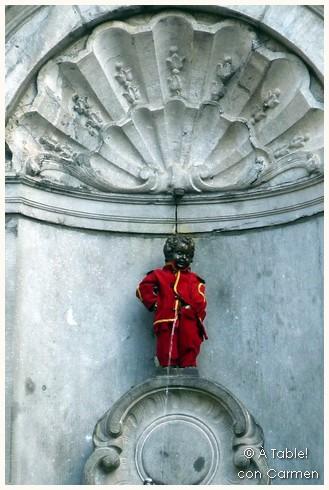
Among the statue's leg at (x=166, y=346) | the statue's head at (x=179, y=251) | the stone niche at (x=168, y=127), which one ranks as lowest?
the statue's leg at (x=166, y=346)

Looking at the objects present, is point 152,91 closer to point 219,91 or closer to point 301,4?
point 219,91

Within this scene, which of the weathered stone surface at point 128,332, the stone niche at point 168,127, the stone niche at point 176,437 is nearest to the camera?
the stone niche at point 176,437

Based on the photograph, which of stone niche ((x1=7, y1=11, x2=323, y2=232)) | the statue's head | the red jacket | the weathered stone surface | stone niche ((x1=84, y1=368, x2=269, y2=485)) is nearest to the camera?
stone niche ((x1=84, y1=368, x2=269, y2=485))

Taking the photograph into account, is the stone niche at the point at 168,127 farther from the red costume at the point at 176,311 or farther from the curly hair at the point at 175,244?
the red costume at the point at 176,311

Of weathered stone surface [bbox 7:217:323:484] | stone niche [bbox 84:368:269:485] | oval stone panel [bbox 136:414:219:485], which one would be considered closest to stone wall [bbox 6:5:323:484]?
weathered stone surface [bbox 7:217:323:484]

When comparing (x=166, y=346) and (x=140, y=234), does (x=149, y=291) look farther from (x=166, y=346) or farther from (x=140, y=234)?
(x=140, y=234)

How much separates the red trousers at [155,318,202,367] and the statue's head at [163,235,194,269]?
1.46ft

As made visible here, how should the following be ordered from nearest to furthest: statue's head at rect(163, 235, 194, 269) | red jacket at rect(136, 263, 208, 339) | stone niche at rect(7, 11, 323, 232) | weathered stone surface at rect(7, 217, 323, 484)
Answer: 1. weathered stone surface at rect(7, 217, 323, 484)
2. red jacket at rect(136, 263, 208, 339)
3. statue's head at rect(163, 235, 194, 269)
4. stone niche at rect(7, 11, 323, 232)

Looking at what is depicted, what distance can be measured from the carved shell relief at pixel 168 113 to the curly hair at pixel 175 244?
51 cm

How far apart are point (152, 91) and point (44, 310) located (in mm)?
1796

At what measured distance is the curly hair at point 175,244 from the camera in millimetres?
10984

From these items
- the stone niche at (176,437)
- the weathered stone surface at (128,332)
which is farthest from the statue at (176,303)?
the weathered stone surface at (128,332)

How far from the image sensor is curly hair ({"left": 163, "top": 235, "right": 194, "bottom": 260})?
10984 mm

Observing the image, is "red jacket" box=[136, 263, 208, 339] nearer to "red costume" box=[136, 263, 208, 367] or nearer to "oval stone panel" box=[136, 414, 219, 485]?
"red costume" box=[136, 263, 208, 367]
